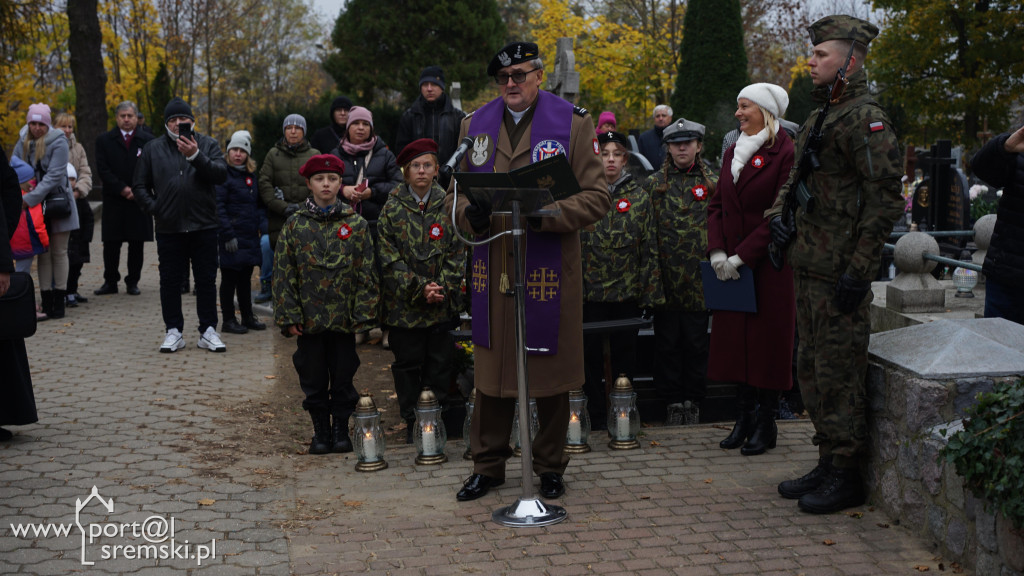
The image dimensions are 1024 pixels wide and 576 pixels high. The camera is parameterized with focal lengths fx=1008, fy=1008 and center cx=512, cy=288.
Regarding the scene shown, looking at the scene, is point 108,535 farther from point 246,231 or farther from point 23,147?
point 23,147

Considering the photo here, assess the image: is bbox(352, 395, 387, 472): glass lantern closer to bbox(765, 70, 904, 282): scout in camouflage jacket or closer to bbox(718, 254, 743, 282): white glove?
bbox(718, 254, 743, 282): white glove

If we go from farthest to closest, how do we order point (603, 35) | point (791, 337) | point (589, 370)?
1. point (603, 35)
2. point (589, 370)
3. point (791, 337)

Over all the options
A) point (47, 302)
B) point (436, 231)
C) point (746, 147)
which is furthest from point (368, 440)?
point (47, 302)

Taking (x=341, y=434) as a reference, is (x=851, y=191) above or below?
above

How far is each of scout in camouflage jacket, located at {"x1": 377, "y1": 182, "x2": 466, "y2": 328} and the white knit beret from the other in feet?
6.76

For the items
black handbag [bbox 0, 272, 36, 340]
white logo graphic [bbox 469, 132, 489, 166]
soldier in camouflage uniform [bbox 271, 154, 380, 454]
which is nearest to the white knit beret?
white logo graphic [bbox 469, 132, 489, 166]

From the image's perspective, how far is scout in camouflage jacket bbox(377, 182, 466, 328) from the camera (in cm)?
657

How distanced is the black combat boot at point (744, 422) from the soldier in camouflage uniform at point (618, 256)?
36.8 inches

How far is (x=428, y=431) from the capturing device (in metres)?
6.04

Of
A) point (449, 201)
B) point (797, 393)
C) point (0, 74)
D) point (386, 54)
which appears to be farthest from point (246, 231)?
point (386, 54)

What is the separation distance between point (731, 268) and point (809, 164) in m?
1.09

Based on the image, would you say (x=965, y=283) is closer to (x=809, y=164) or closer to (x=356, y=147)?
(x=809, y=164)

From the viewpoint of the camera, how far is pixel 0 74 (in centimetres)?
1811

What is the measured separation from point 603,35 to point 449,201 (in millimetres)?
20300
